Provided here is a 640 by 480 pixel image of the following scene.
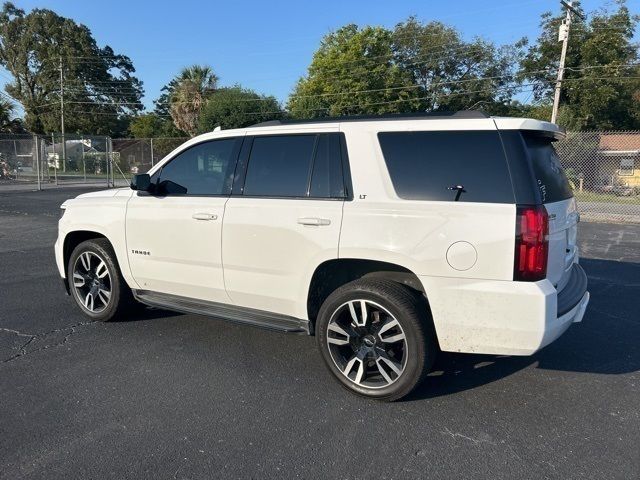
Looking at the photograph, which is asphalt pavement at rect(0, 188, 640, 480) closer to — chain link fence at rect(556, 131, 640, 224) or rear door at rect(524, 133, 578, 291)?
rear door at rect(524, 133, 578, 291)

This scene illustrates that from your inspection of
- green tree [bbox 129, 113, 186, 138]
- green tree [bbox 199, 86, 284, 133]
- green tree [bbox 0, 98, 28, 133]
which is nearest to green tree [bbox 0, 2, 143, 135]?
green tree [bbox 129, 113, 186, 138]

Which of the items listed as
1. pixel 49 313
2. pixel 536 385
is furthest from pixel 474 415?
pixel 49 313

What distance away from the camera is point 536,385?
3812 mm

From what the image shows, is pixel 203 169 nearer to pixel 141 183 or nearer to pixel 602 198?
pixel 141 183

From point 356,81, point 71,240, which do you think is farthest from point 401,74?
point 71,240

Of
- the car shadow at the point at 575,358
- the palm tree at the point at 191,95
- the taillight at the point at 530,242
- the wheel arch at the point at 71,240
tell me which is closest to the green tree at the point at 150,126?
the palm tree at the point at 191,95

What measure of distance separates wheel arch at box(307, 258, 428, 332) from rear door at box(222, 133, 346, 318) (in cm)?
9

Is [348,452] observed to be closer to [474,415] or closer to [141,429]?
[474,415]

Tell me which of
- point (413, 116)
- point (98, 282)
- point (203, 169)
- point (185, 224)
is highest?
point (413, 116)

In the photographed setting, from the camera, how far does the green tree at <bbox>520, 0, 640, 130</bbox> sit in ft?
121

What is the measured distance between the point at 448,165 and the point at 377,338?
49.9 inches

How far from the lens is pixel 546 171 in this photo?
11.5 ft

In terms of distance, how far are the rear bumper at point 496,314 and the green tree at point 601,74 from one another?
115ft

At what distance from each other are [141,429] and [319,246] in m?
1.66
